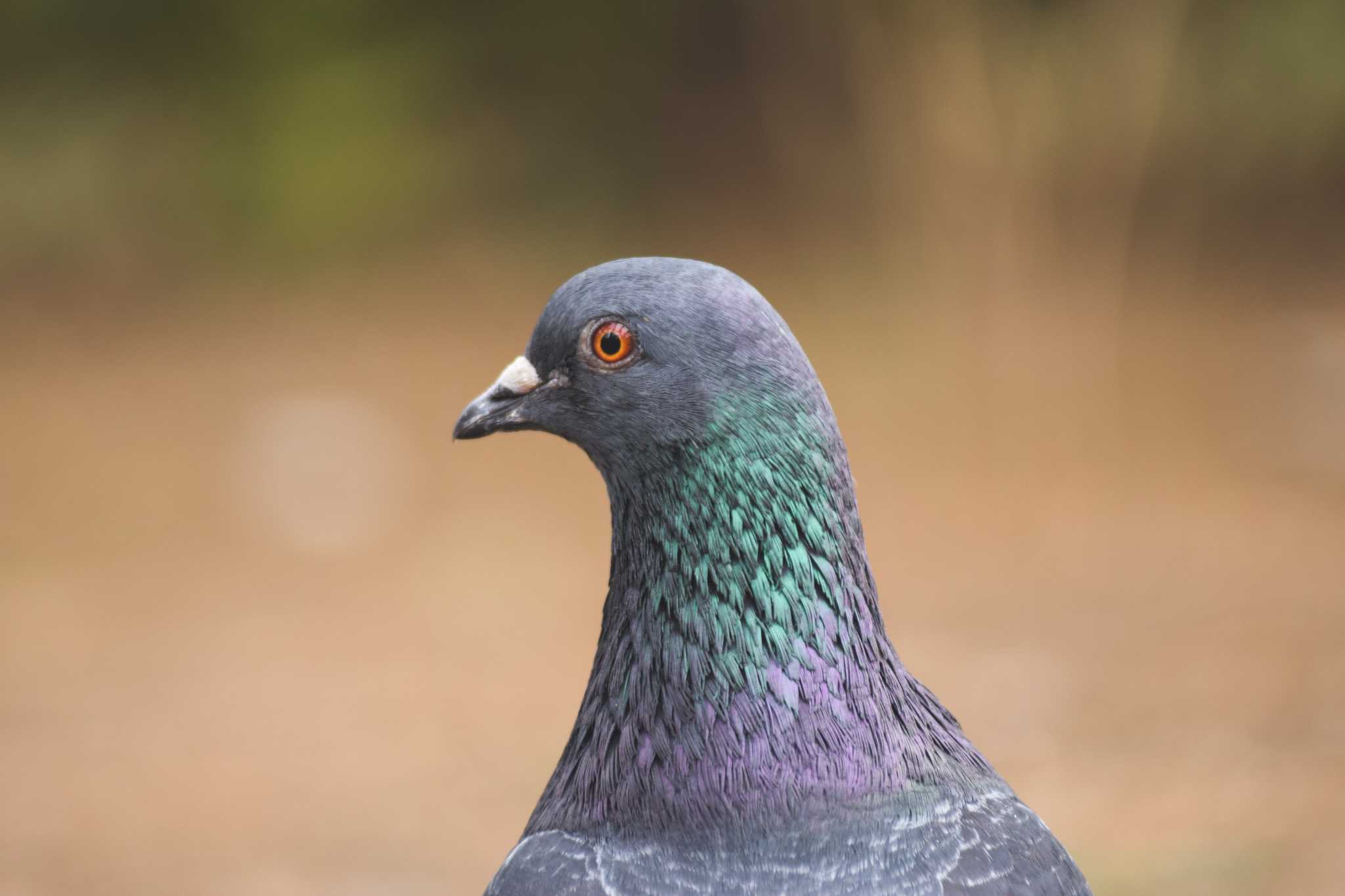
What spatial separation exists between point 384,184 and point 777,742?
715 centimetres

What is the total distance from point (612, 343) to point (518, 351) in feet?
19.1

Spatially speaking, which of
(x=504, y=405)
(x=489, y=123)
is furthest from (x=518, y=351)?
(x=504, y=405)

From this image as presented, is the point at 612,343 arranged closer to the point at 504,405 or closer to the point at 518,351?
the point at 504,405

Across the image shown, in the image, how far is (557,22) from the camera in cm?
891

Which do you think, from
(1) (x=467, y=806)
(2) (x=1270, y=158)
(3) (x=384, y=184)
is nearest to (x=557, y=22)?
(3) (x=384, y=184)

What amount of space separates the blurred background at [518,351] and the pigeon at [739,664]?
8.51 ft

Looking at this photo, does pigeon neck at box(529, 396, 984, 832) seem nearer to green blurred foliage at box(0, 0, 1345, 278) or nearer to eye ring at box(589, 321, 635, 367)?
eye ring at box(589, 321, 635, 367)

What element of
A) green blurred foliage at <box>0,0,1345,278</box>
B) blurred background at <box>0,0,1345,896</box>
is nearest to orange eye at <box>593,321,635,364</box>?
blurred background at <box>0,0,1345,896</box>

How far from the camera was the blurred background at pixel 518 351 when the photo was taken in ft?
18.0

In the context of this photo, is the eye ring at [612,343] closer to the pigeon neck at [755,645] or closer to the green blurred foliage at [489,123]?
the pigeon neck at [755,645]

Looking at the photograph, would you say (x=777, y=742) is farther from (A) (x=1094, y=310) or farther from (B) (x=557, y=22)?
(B) (x=557, y=22)

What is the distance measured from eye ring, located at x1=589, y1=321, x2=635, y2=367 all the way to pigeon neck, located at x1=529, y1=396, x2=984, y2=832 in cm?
17

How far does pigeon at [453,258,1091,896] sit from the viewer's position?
7.73ft

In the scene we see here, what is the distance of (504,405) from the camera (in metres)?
2.60
